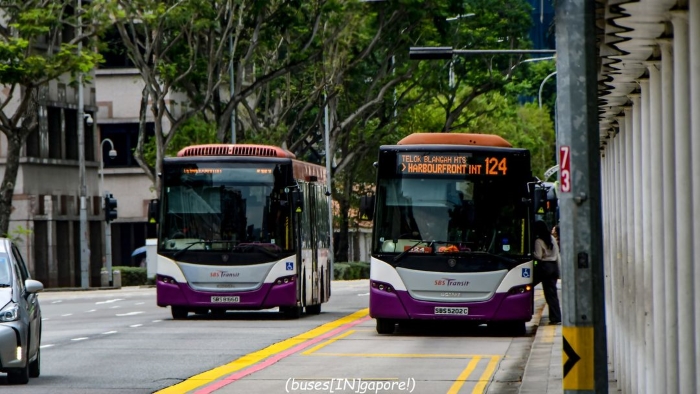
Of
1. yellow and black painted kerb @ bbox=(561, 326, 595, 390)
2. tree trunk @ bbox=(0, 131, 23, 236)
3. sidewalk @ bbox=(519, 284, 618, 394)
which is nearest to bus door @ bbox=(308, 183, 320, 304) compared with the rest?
sidewalk @ bbox=(519, 284, 618, 394)

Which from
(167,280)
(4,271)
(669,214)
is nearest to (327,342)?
(167,280)

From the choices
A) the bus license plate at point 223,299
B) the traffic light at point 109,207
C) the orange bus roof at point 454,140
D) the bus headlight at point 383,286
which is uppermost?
the orange bus roof at point 454,140

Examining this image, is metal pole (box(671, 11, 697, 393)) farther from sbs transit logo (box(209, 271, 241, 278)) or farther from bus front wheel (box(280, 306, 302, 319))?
bus front wheel (box(280, 306, 302, 319))

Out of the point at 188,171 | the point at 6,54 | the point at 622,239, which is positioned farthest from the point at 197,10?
the point at 622,239

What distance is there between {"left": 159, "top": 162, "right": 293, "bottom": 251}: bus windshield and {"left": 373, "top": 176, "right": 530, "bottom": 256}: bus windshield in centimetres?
473

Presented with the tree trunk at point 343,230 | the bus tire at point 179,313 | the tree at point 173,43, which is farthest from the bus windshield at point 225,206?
the tree trunk at point 343,230

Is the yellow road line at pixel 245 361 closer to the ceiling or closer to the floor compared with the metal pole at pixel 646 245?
closer to the floor

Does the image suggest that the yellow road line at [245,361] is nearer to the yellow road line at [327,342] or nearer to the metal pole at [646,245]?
the yellow road line at [327,342]

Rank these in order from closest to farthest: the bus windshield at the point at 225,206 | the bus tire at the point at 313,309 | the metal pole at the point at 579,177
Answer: the metal pole at the point at 579,177 < the bus windshield at the point at 225,206 < the bus tire at the point at 313,309

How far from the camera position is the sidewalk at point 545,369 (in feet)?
48.9

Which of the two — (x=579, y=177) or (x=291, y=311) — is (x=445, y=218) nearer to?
(x=291, y=311)

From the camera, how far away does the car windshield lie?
16.3m

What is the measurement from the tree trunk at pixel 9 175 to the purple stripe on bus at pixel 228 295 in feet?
60.3

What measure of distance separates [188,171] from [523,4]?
28.4m
